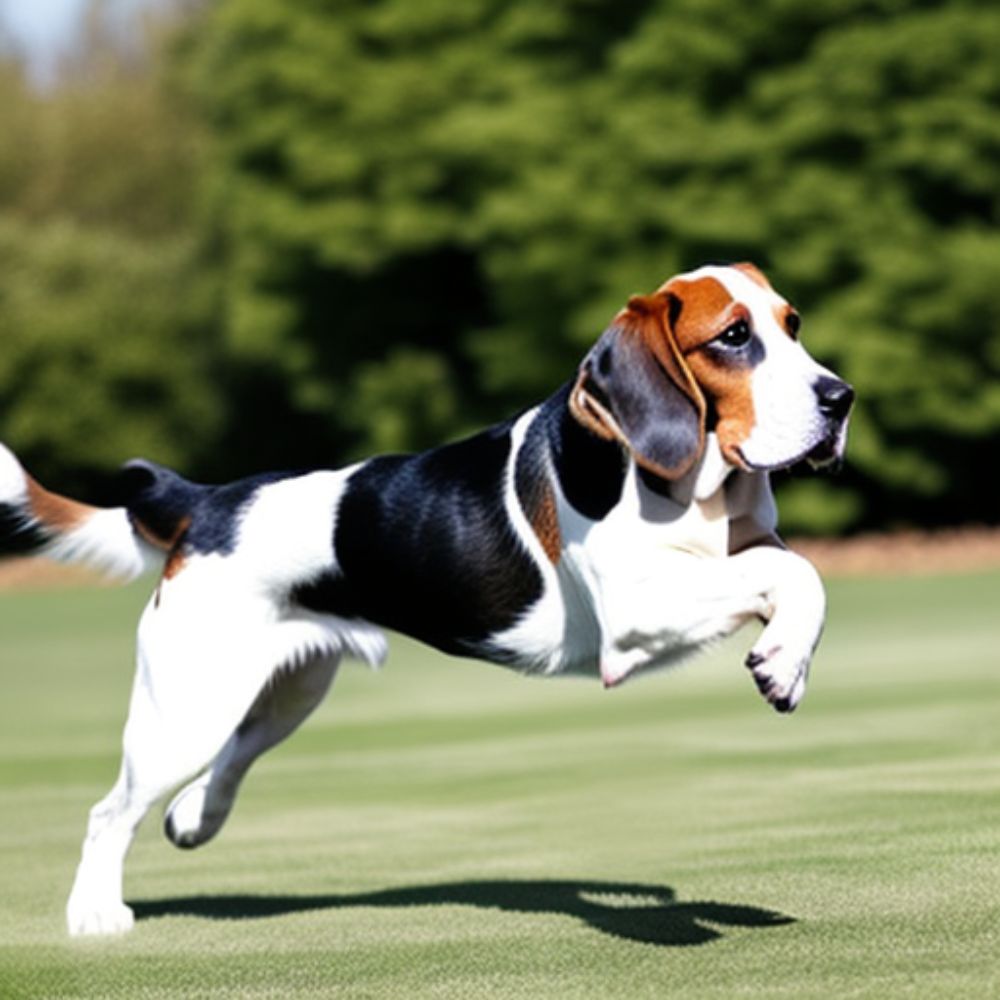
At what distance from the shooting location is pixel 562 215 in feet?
101

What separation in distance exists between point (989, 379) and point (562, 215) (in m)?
5.90

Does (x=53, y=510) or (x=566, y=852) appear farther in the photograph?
(x=566, y=852)

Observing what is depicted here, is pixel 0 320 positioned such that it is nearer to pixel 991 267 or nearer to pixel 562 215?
pixel 562 215

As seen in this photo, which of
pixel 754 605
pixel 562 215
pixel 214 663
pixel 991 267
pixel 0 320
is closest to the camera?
pixel 754 605

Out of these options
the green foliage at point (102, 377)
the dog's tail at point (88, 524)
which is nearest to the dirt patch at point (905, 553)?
the green foliage at point (102, 377)

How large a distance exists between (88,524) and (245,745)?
2.81 feet

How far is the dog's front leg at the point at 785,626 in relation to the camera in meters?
5.66

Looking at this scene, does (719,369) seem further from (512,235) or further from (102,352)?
(102,352)

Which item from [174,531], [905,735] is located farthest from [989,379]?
[174,531]

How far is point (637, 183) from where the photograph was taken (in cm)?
3058

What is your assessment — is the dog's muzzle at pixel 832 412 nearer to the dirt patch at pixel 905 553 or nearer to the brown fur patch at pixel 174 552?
the brown fur patch at pixel 174 552

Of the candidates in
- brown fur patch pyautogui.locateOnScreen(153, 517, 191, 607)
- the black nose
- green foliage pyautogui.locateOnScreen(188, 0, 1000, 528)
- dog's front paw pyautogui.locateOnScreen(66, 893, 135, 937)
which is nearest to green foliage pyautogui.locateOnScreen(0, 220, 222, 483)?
green foliage pyautogui.locateOnScreen(188, 0, 1000, 528)

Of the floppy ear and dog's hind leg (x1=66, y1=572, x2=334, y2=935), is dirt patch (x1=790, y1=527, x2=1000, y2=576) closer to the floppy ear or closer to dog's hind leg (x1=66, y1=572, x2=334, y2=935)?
dog's hind leg (x1=66, y1=572, x2=334, y2=935)

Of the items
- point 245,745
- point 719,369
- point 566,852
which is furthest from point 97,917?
point 719,369
